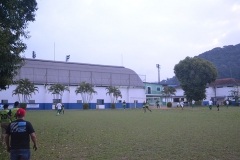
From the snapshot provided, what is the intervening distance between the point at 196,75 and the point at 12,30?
51.2 metres

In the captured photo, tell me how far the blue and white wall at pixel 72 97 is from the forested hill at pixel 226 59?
36.0 m

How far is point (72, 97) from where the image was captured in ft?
187

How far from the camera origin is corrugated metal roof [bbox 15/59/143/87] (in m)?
54.7

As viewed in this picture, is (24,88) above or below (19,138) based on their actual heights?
above

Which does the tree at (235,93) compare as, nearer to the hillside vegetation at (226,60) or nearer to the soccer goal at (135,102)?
the hillside vegetation at (226,60)

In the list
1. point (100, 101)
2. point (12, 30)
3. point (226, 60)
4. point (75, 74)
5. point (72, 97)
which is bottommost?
point (100, 101)

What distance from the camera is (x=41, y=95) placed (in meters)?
53.6

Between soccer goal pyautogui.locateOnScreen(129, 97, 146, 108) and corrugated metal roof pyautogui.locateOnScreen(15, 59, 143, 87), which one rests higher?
corrugated metal roof pyautogui.locateOnScreen(15, 59, 143, 87)

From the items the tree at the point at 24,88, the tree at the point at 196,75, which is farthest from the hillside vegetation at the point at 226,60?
the tree at the point at 24,88

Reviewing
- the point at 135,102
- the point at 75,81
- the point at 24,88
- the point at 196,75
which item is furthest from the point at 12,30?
the point at 135,102

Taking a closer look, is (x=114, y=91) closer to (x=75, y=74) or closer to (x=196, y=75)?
(x=75, y=74)

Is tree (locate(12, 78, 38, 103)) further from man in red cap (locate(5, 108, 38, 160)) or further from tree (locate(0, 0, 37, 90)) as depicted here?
man in red cap (locate(5, 108, 38, 160))

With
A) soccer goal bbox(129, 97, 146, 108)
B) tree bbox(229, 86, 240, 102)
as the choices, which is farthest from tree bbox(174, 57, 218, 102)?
soccer goal bbox(129, 97, 146, 108)

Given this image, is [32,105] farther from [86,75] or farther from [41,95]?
[86,75]
